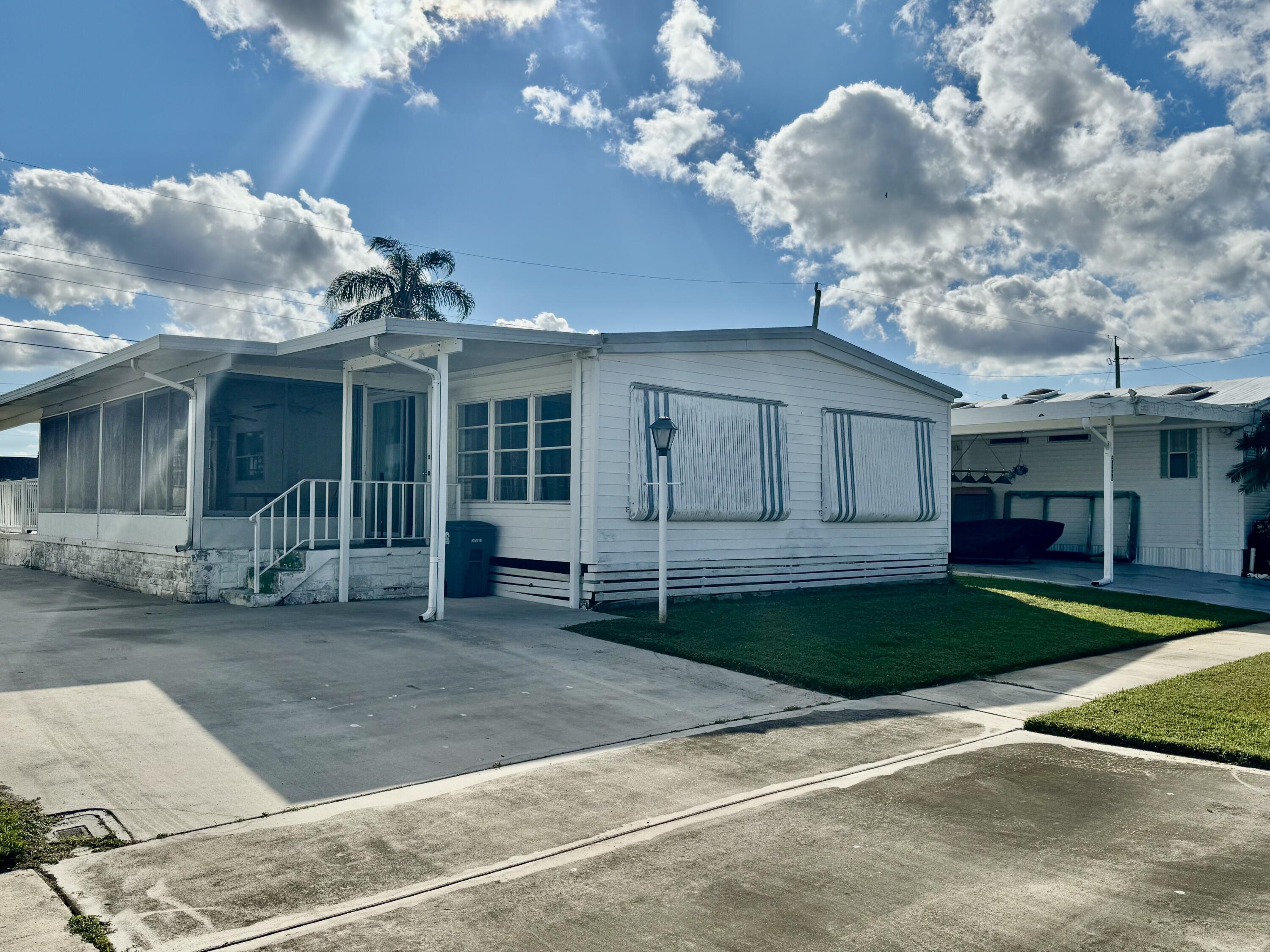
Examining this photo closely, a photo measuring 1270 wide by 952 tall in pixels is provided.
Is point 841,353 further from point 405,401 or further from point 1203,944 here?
point 1203,944

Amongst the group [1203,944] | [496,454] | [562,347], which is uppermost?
[562,347]

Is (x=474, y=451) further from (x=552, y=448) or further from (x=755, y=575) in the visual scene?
(x=755, y=575)

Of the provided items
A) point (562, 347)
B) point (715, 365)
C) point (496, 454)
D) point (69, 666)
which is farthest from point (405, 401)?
point (69, 666)

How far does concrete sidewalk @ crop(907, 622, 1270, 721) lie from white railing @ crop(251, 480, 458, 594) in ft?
21.9

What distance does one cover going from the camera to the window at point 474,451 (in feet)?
41.7

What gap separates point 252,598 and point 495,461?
136 inches

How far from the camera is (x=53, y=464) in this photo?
17.0 m

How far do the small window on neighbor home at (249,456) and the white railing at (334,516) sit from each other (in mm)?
475

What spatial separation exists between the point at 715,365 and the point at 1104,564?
7.85 meters

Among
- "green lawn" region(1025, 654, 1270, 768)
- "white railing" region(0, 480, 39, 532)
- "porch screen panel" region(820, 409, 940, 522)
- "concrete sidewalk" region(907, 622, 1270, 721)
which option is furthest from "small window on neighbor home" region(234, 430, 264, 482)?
"green lawn" region(1025, 654, 1270, 768)

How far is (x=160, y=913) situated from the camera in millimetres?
3303

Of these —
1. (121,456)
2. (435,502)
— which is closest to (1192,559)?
(435,502)

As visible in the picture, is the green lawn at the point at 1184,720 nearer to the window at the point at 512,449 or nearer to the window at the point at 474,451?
the window at the point at 512,449

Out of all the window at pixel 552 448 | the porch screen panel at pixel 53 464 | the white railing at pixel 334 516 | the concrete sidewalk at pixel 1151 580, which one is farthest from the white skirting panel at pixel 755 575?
the porch screen panel at pixel 53 464
